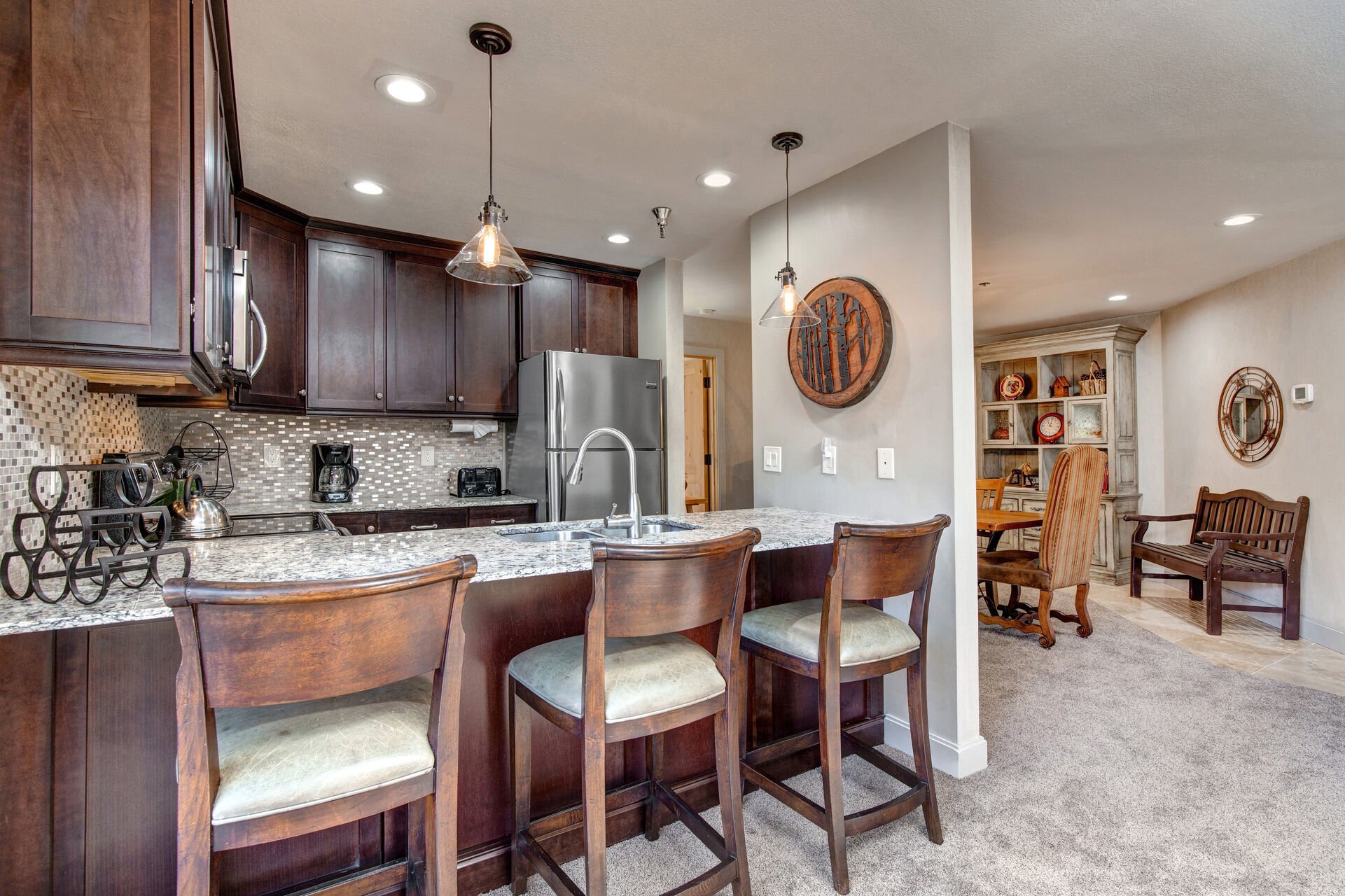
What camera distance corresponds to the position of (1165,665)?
11.2 ft

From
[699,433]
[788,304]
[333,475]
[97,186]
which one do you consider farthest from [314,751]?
[699,433]

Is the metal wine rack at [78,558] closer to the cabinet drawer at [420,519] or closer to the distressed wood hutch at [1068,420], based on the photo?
the cabinet drawer at [420,519]

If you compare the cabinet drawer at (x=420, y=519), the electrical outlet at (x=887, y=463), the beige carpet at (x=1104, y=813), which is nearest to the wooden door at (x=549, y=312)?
the cabinet drawer at (x=420, y=519)

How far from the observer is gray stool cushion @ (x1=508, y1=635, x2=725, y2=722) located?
1385 mm

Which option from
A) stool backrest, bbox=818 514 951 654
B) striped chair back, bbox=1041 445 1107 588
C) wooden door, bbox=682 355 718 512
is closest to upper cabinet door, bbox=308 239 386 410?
stool backrest, bbox=818 514 951 654

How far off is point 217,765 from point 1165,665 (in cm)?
417

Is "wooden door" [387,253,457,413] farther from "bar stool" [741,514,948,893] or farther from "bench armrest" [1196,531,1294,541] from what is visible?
"bench armrest" [1196,531,1294,541]

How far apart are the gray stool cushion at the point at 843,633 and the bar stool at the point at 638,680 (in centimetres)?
26

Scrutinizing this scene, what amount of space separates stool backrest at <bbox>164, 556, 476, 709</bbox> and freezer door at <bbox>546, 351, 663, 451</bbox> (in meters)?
2.48

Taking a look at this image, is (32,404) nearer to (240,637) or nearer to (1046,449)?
(240,637)

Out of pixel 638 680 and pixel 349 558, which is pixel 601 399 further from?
pixel 638 680

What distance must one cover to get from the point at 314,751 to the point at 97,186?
46.0 inches

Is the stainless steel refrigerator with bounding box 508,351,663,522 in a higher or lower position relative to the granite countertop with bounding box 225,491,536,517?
higher

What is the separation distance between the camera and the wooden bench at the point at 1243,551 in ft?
12.9
